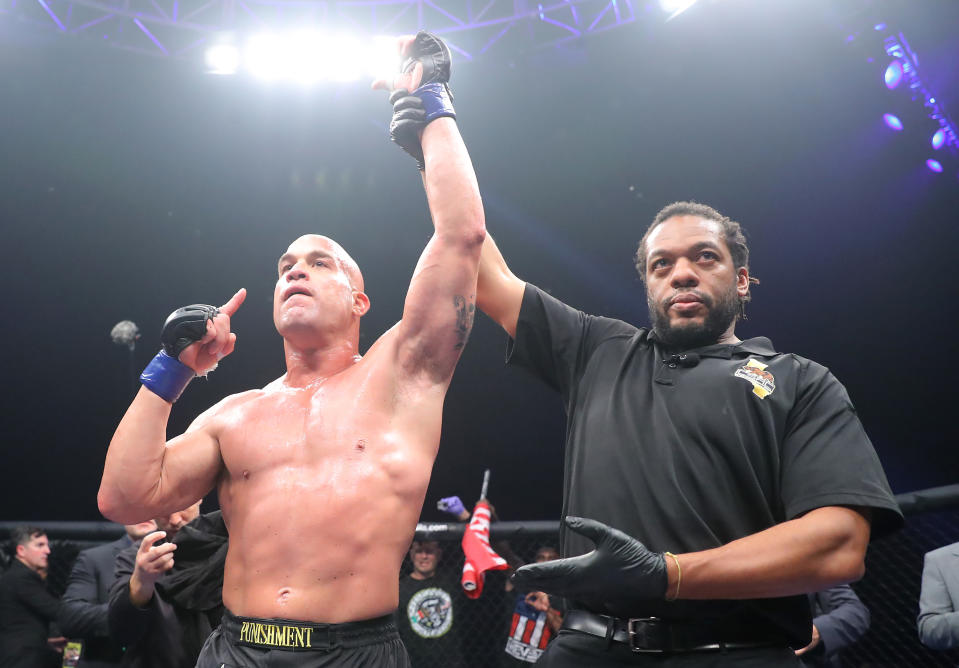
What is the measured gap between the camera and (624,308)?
6773mm

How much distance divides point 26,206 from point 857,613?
653 centimetres

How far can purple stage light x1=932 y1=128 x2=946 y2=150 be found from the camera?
451 cm

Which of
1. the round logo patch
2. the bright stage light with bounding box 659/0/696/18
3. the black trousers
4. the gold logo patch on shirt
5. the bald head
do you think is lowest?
the round logo patch

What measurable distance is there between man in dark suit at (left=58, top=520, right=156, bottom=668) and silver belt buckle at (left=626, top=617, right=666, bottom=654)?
88.5 inches

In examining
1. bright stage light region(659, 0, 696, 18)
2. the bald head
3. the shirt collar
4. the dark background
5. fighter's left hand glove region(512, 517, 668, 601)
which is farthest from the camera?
the dark background

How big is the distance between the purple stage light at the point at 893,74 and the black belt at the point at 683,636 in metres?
4.23

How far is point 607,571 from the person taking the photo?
125 centimetres

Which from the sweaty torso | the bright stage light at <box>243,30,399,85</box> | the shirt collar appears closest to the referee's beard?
the shirt collar

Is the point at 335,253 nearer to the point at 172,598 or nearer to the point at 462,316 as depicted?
the point at 462,316

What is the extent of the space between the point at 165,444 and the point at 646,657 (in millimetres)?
1200

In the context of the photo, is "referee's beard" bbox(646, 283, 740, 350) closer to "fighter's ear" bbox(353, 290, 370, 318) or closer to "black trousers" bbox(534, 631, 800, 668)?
"black trousers" bbox(534, 631, 800, 668)

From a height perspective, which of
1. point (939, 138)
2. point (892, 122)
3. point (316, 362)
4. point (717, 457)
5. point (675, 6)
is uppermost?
point (675, 6)

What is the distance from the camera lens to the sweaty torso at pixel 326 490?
1521 millimetres

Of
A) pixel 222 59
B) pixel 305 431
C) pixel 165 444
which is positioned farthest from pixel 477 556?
pixel 222 59
